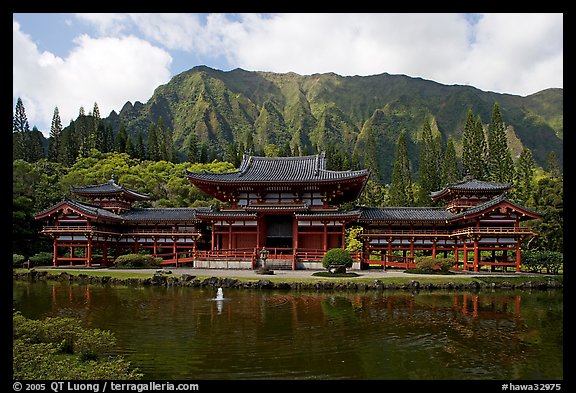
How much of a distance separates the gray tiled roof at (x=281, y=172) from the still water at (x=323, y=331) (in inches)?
592

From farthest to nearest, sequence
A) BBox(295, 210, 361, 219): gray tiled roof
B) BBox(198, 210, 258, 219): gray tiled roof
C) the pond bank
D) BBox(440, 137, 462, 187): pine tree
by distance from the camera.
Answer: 1. BBox(440, 137, 462, 187): pine tree
2. BBox(198, 210, 258, 219): gray tiled roof
3. BBox(295, 210, 361, 219): gray tiled roof
4. the pond bank

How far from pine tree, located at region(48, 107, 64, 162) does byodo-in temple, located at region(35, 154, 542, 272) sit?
48412 millimetres

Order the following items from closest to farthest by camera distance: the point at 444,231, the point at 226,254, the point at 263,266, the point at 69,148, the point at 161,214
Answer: the point at 263,266
the point at 226,254
the point at 444,231
the point at 161,214
the point at 69,148

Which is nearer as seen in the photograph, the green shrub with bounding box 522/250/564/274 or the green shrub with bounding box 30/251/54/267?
the green shrub with bounding box 522/250/564/274

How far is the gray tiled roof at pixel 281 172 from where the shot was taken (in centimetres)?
3666

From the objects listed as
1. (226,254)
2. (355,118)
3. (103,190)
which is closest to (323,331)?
(226,254)

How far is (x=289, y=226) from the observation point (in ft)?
128

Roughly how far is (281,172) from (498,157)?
4073cm

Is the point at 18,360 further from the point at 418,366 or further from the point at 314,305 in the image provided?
the point at 314,305

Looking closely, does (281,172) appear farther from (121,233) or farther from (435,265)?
(121,233)

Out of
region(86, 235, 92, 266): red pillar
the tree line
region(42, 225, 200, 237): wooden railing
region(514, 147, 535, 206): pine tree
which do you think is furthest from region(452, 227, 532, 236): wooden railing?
region(86, 235, 92, 266): red pillar

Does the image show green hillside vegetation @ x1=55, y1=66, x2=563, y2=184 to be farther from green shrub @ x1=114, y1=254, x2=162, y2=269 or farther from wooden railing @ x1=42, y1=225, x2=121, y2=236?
green shrub @ x1=114, y1=254, x2=162, y2=269

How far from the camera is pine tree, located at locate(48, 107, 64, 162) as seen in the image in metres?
80.9
